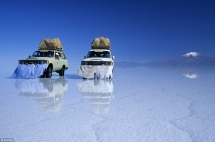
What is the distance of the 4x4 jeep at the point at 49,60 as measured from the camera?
14.5 meters

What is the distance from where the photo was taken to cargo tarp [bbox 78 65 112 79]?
13727 mm

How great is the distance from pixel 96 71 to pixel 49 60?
3192 mm

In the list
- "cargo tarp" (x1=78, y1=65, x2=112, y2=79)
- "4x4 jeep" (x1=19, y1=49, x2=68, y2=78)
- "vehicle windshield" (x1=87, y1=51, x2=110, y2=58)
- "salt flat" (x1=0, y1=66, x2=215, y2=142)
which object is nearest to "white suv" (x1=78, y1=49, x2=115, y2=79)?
"cargo tarp" (x1=78, y1=65, x2=112, y2=79)

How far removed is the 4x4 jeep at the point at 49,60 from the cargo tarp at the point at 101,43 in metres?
2.61

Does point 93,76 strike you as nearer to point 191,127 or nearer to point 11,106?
point 11,106

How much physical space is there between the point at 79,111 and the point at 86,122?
988mm

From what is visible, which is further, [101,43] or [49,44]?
[49,44]

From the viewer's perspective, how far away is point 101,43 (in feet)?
57.6

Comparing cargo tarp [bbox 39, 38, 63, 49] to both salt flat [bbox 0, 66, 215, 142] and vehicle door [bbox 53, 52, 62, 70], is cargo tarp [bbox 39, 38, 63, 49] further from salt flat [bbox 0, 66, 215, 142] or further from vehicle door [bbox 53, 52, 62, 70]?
salt flat [bbox 0, 66, 215, 142]

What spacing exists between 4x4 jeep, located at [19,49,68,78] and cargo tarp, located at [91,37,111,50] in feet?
8.56

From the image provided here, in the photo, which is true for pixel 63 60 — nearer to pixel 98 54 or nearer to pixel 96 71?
pixel 98 54

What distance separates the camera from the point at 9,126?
407 centimetres

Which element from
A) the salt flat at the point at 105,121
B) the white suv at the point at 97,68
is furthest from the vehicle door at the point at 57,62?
the salt flat at the point at 105,121

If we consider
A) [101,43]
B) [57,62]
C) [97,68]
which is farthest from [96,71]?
[101,43]
